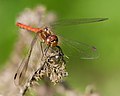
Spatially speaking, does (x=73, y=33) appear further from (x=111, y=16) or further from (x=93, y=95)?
(x=93, y=95)

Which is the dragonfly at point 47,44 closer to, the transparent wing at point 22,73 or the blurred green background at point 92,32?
the transparent wing at point 22,73

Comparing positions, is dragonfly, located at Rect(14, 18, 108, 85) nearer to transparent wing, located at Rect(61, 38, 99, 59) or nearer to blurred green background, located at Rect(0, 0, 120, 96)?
transparent wing, located at Rect(61, 38, 99, 59)

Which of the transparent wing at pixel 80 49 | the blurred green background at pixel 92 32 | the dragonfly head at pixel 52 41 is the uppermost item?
the dragonfly head at pixel 52 41

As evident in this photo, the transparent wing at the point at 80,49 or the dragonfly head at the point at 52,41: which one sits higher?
the dragonfly head at the point at 52,41

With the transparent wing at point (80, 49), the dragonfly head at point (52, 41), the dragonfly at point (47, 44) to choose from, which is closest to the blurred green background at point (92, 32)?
the dragonfly at point (47, 44)

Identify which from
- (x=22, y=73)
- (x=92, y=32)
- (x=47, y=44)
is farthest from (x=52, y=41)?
(x=92, y=32)

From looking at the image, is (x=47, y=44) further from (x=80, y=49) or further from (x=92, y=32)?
(x=92, y=32)

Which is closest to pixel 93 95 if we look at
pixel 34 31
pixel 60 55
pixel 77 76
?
pixel 60 55

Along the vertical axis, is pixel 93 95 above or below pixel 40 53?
below
